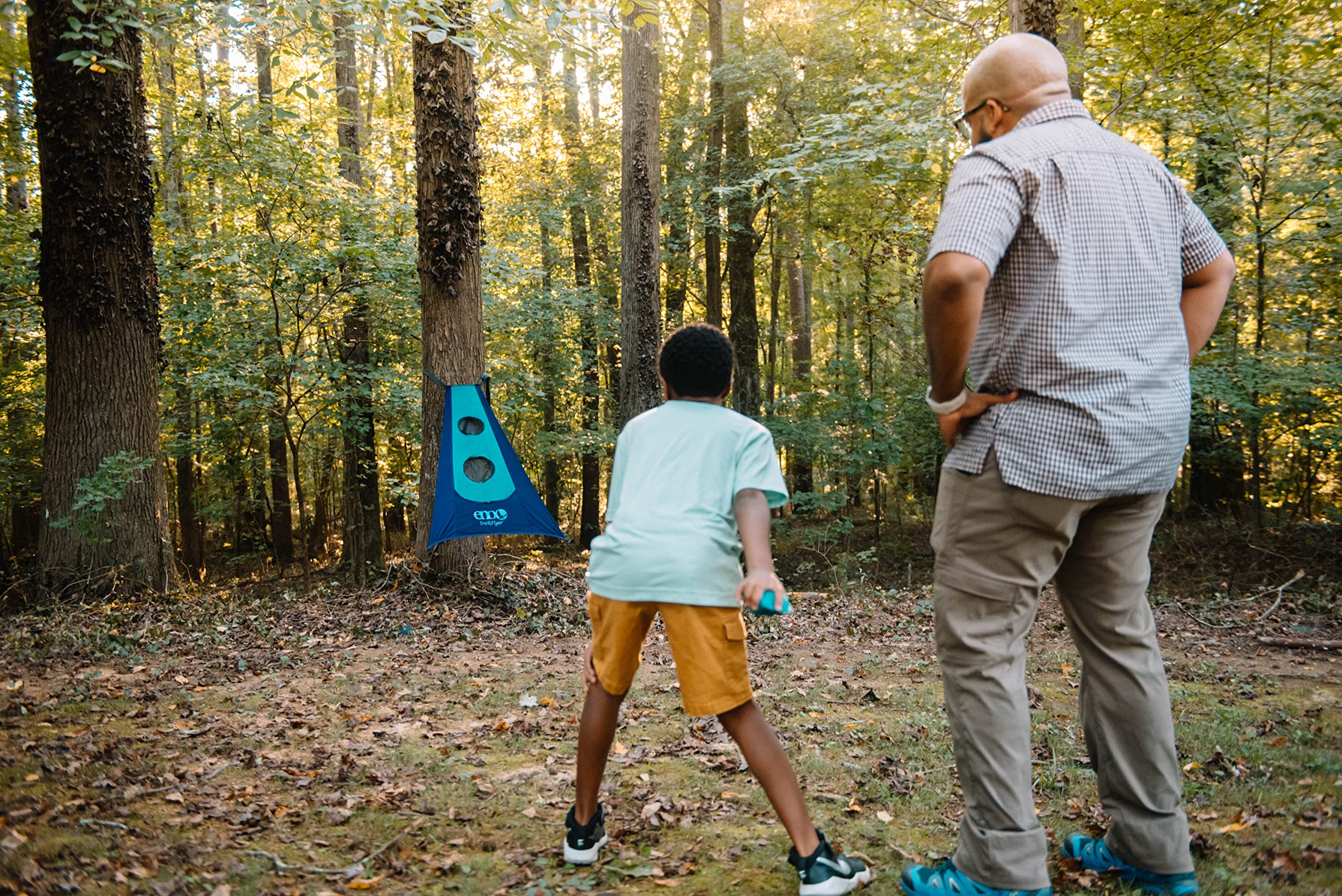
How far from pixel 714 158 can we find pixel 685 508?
12.7 meters

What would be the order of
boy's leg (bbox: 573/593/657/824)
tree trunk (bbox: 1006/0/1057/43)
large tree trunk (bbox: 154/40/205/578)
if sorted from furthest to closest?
large tree trunk (bbox: 154/40/205/578)
tree trunk (bbox: 1006/0/1057/43)
boy's leg (bbox: 573/593/657/824)

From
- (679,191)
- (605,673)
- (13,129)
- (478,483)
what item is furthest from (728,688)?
(679,191)

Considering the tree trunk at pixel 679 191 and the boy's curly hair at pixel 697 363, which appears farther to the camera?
the tree trunk at pixel 679 191

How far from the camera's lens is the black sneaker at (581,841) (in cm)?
261

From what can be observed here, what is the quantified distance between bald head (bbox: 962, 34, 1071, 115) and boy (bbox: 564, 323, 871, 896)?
97 cm

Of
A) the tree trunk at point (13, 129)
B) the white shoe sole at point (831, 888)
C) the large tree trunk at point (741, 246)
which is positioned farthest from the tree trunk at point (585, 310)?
the white shoe sole at point (831, 888)

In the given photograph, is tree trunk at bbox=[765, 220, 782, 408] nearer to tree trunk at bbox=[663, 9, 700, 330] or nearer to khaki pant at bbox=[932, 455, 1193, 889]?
tree trunk at bbox=[663, 9, 700, 330]

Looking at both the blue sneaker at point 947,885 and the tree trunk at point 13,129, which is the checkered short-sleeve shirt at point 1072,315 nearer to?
the blue sneaker at point 947,885

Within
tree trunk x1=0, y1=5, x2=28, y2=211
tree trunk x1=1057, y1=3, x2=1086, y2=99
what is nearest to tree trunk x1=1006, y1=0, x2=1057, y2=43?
tree trunk x1=1057, y1=3, x2=1086, y2=99

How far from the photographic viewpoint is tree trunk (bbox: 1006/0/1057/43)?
5301 millimetres

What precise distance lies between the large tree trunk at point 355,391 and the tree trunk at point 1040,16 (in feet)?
24.0

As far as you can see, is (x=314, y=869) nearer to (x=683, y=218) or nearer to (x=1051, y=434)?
(x=1051, y=434)

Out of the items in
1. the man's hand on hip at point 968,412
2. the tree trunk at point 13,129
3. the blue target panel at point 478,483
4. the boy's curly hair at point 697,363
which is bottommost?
the blue target panel at point 478,483

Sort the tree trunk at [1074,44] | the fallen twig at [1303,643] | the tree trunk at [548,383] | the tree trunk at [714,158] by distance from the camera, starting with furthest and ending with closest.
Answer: the tree trunk at [548,383] → the tree trunk at [714,158] → the tree trunk at [1074,44] → the fallen twig at [1303,643]
